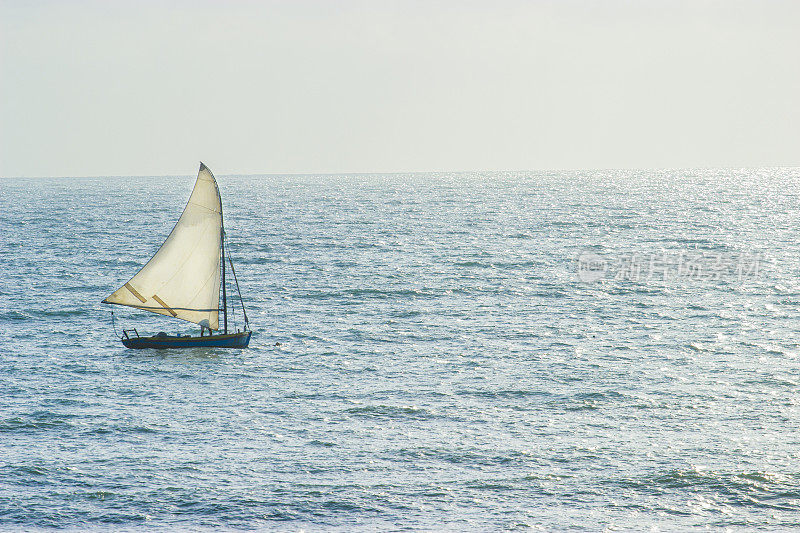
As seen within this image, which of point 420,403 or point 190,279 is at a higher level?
point 190,279

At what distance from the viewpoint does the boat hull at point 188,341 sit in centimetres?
6128

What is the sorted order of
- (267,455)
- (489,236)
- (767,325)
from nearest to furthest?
(267,455) → (767,325) → (489,236)

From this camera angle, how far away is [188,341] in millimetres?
61469

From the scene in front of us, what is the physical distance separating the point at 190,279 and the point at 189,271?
1.85 feet

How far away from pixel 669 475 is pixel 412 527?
12369mm

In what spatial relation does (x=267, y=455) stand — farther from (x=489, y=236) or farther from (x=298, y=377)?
(x=489, y=236)

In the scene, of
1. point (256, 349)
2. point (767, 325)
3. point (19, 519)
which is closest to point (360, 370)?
point (256, 349)

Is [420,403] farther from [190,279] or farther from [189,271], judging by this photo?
[189,271]

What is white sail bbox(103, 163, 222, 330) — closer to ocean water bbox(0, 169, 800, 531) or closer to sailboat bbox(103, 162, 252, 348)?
sailboat bbox(103, 162, 252, 348)

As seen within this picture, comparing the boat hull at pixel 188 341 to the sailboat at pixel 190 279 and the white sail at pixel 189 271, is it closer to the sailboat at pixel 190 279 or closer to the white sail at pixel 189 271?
the sailboat at pixel 190 279

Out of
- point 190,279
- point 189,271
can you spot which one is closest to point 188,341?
point 190,279

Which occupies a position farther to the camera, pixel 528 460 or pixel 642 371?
pixel 642 371

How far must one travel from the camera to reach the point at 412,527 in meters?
34.6

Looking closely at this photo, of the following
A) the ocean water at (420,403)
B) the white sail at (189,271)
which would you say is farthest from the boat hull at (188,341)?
the white sail at (189,271)
